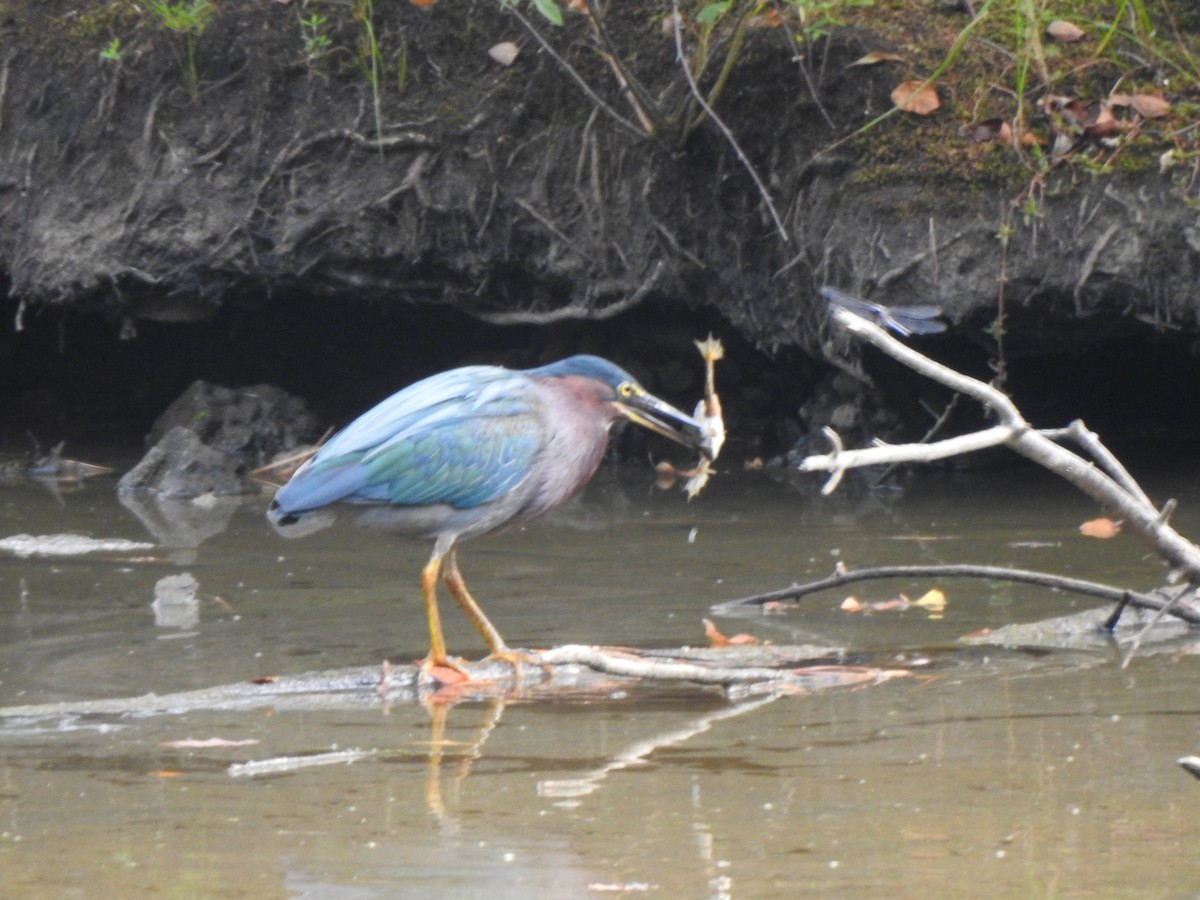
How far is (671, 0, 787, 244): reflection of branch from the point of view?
7.27 metres

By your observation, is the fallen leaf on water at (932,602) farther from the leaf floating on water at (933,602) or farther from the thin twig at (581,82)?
the thin twig at (581,82)

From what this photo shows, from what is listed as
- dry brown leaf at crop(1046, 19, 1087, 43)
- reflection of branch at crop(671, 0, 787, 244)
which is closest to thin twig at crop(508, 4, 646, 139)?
reflection of branch at crop(671, 0, 787, 244)

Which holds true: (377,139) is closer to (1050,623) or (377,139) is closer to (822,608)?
(822,608)

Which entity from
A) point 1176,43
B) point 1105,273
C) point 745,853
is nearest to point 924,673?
point 745,853

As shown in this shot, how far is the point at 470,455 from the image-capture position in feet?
15.9

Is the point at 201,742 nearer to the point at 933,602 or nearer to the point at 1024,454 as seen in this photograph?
the point at 1024,454

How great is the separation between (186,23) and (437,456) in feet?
14.3

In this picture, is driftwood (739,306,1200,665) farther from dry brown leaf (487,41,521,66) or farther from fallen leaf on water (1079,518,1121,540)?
dry brown leaf (487,41,521,66)

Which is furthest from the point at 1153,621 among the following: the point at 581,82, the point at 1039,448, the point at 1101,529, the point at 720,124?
the point at 581,82

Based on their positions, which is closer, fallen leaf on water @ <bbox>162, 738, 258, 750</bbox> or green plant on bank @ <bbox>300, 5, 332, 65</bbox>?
fallen leaf on water @ <bbox>162, 738, 258, 750</bbox>

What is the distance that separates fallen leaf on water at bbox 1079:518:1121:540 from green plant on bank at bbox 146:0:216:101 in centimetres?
491

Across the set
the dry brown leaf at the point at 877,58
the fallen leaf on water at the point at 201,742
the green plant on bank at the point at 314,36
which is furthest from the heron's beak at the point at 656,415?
the green plant on bank at the point at 314,36

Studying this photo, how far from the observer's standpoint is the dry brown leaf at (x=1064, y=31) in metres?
7.48

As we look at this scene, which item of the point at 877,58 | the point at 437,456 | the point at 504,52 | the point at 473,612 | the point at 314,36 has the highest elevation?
the point at 314,36
